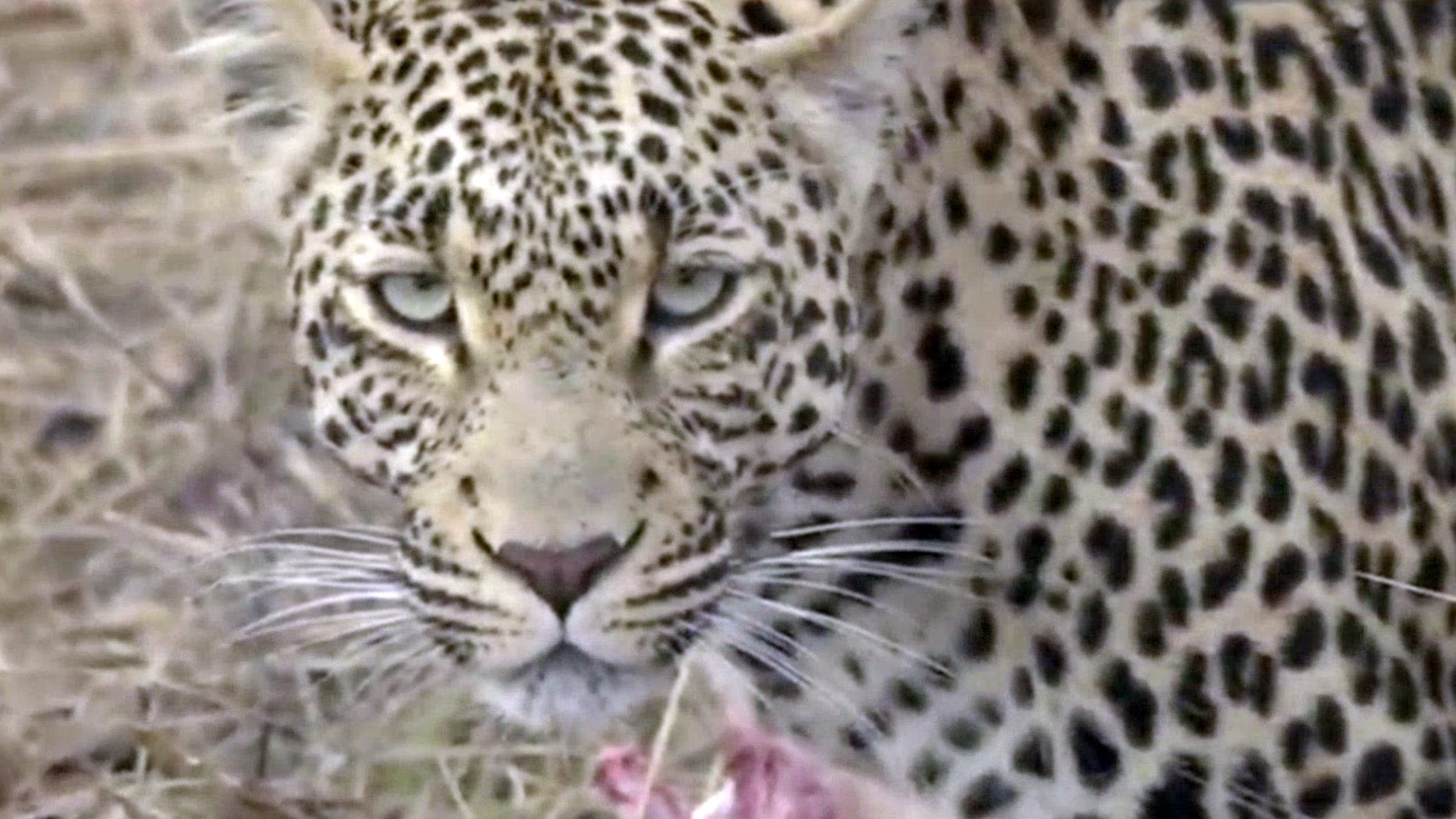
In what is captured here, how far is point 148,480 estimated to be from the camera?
206 inches

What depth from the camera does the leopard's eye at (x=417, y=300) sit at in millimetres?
3318

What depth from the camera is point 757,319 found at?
3373 millimetres

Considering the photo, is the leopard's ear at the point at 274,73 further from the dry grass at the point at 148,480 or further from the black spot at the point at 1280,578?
the black spot at the point at 1280,578

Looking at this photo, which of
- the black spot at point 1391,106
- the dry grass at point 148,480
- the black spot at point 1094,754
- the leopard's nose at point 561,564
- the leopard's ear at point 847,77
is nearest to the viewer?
the leopard's nose at point 561,564

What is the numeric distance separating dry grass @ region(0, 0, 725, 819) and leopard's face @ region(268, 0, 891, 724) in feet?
2.88

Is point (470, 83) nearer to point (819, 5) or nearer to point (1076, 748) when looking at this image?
point (819, 5)

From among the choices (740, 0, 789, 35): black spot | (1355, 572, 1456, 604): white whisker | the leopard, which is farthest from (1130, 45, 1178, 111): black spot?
(1355, 572, 1456, 604): white whisker

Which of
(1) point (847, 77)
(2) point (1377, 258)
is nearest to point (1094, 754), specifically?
(2) point (1377, 258)

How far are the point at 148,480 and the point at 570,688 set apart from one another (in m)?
2.00

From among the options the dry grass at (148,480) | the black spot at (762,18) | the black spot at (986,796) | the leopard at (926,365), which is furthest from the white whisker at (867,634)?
the dry grass at (148,480)

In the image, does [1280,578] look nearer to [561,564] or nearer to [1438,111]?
[1438,111]

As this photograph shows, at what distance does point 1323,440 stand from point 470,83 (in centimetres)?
101

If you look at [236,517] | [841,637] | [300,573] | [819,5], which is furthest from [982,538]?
[236,517]

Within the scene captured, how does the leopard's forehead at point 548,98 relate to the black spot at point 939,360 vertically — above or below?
above
